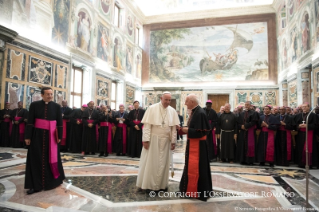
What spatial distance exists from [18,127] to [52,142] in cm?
563

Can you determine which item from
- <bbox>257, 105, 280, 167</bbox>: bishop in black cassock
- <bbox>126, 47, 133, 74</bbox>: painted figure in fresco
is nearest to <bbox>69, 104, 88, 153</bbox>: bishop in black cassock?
<bbox>257, 105, 280, 167</bbox>: bishop in black cassock

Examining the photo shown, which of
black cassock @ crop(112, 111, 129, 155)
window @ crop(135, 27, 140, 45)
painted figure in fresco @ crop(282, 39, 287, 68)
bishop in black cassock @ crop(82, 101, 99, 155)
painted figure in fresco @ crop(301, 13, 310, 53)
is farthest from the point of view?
window @ crop(135, 27, 140, 45)

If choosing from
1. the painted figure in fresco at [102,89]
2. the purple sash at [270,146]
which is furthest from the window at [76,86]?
the purple sash at [270,146]

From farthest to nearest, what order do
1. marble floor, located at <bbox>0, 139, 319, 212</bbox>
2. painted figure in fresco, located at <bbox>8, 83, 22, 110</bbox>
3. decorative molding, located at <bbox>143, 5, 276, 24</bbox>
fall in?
decorative molding, located at <bbox>143, 5, 276, 24</bbox> → painted figure in fresco, located at <bbox>8, 83, 22, 110</bbox> → marble floor, located at <bbox>0, 139, 319, 212</bbox>

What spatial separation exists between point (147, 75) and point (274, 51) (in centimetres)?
1053

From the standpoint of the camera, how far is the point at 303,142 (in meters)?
6.23

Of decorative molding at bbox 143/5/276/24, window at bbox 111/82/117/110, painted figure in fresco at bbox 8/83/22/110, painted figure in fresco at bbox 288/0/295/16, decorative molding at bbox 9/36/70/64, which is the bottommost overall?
painted figure in fresco at bbox 8/83/22/110

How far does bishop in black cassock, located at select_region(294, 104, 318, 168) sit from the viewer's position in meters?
5.88

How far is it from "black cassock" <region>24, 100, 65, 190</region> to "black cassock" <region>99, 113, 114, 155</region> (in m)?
3.53

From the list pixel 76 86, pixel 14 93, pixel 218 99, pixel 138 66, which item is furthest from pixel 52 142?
pixel 218 99

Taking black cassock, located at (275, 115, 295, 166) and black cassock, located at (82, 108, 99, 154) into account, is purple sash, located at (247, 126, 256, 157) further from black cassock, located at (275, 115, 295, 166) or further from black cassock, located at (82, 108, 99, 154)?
black cassock, located at (82, 108, 99, 154)

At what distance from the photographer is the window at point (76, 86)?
1165cm

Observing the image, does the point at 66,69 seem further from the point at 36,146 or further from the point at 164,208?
the point at 164,208

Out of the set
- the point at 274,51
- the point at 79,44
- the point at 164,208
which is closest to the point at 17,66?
the point at 79,44
